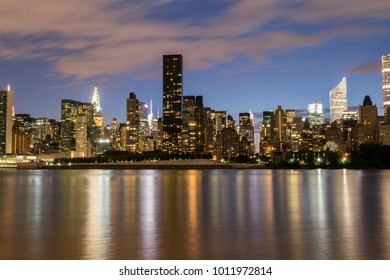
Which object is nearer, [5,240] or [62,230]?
[5,240]

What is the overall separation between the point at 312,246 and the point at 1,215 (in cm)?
1634

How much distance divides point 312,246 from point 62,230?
30.9 ft

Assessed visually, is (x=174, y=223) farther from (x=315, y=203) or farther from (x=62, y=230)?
(x=315, y=203)

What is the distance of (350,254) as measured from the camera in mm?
14328

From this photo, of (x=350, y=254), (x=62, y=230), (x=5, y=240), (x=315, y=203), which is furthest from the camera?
(x=315, y=203)

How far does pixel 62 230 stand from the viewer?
64.7 ft
